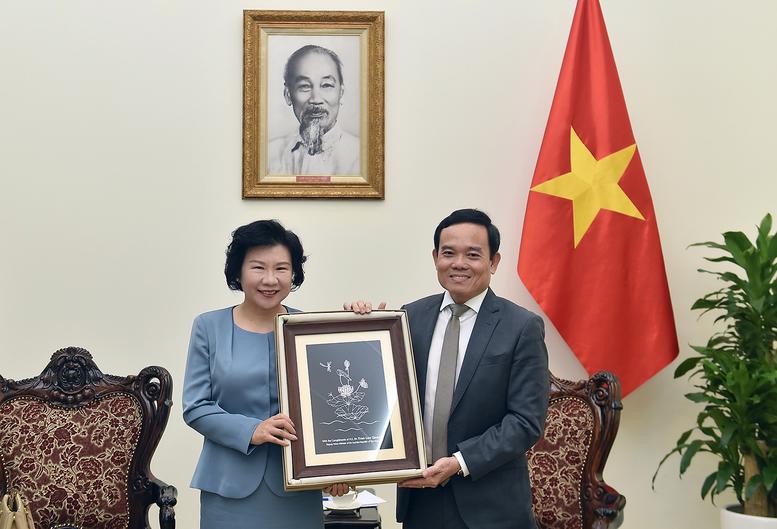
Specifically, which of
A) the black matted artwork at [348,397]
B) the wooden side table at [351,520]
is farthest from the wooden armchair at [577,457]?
the black matted artwork at [348,397]

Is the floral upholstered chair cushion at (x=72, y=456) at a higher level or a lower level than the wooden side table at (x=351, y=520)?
higher

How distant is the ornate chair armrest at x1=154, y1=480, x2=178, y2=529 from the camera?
2957 millimetres

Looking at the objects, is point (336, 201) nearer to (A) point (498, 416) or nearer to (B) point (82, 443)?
(B) point (82, 443)

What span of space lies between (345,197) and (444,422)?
1.73m

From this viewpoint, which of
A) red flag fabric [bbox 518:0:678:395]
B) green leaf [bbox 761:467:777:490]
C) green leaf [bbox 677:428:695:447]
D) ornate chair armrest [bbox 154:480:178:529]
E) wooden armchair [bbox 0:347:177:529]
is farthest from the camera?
red flag fabric [bbox 518:0:678:395]

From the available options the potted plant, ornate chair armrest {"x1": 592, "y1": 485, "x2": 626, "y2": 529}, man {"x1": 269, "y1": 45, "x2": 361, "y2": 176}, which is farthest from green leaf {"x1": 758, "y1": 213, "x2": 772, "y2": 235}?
man {"x1": 269, "y1": 45, "x2": 361, "y2": 176}

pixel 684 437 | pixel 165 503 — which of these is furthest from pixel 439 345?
pixel 684 437

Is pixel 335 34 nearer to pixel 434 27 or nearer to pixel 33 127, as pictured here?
pixel 434 27

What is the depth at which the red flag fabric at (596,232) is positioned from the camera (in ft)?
12.1

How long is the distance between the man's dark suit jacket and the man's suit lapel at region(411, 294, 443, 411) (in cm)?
13

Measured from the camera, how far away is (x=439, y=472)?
215 cm

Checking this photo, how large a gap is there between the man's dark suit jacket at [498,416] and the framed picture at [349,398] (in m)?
0.13

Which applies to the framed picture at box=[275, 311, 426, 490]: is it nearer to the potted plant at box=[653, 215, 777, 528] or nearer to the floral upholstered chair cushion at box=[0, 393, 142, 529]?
the floral upholstered chair cushion at box=[0, 393, 142, 529]

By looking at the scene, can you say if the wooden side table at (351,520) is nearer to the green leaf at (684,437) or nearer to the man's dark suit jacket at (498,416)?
the man's dark suit jacket at (498,416)
